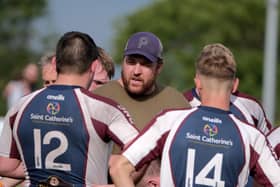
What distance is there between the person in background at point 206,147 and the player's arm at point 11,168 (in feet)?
3.40

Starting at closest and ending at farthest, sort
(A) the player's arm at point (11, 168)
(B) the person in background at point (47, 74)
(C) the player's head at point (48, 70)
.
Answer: (A) the player's arm at point (11, 168)
(B) the person in background at point (47, 74)
(C) the player's head at point (48, 70)

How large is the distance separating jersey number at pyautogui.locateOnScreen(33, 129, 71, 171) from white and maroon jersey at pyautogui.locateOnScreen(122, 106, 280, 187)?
0.61 meters

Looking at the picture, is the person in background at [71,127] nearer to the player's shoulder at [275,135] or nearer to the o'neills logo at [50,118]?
the o'neills logo at [50,118]

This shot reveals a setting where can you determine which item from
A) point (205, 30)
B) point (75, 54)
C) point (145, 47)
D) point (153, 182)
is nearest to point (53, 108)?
point (75, 54)

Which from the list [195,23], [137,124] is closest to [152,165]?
[137,124]

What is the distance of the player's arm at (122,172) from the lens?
298 inches

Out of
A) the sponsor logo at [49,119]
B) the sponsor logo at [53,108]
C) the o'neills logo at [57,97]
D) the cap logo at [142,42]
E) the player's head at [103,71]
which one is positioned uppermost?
the cap logo at [142,42]

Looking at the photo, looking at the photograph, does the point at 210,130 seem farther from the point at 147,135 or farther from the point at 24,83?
the point at 24,83

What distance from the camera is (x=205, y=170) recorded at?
7605mm

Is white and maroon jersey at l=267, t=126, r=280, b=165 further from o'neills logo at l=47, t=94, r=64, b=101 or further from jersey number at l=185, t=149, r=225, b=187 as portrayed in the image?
o'neills logo at l=47, t=94, r=64, b=101

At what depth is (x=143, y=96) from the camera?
31.1ft

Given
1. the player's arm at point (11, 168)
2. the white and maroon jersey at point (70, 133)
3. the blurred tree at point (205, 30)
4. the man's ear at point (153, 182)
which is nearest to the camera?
the white and maroon jersey at point (70, 133)

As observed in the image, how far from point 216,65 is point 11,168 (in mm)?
1797

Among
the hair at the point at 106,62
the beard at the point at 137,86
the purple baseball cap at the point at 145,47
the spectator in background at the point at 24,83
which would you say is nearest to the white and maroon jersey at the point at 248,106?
the hair at the point at 106,62
